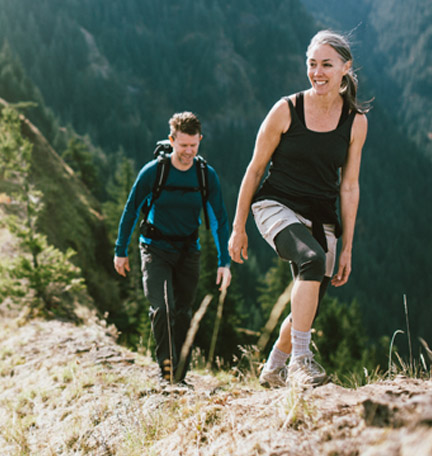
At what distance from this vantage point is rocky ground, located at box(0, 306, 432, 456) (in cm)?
162

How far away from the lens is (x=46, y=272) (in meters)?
8.43

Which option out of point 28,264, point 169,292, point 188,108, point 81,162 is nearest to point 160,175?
point 169,292

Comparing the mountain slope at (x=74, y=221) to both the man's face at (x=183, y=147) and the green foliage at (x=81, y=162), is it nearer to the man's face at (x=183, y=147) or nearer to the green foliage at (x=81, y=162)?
the green foliage at (x=81, y=162)

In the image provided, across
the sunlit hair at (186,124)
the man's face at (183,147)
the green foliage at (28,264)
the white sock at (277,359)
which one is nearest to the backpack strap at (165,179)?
the man's face at (183,147)

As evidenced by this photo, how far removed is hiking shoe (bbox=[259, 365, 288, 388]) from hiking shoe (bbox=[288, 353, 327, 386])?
1.15 feet

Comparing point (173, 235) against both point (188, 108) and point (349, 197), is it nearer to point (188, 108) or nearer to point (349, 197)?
point (349, 197)

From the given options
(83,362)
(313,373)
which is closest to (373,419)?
(313,373)

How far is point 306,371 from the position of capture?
2592mm

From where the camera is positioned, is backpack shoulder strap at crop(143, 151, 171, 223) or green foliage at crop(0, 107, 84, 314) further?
green foliage at crop(0, 107, 84, 314)

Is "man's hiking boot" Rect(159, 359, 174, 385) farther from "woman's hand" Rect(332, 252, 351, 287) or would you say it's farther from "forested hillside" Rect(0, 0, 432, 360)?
"forested hillside" Rect(0, 0, 432, 360)

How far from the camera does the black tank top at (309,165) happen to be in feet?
9.62

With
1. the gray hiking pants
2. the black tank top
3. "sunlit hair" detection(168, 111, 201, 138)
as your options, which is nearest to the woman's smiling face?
the black tank top

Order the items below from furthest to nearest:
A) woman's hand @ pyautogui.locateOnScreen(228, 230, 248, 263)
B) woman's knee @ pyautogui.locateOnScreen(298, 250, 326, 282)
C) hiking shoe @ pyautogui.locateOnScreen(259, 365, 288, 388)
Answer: woman's hand @ pyautogui.locateOnScreen(228, 230, 248, 263), hiking shoe @ pyautogui.locateOnScreen(259, 365, 288, 388), woman's knee @ pyautogui.locateOnScreen(298, 250, 326, 282)

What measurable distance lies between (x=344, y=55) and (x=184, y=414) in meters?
2.68
